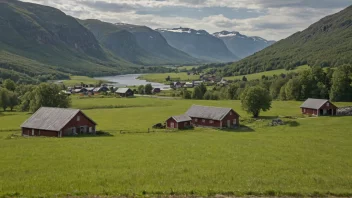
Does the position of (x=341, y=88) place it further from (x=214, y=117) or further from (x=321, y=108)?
(x=214, y=117)

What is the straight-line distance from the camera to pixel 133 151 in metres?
43.1

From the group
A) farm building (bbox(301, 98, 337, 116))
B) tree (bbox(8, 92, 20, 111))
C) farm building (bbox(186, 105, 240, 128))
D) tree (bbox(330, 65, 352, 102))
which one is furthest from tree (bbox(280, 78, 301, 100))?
tree (bbox(8, 92, 20, 111))

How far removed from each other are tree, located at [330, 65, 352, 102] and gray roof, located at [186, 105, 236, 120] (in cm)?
4789

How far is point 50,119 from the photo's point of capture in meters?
64.2

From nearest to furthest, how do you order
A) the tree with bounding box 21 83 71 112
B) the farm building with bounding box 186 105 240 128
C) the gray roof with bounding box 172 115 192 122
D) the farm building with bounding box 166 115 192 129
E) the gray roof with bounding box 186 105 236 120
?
the farm building with bounding box 166 115 192 129, the gray roof with bounding box 172 115 192 122, the farm building with bounding box 186 105 240 128, the gray roof with bounding box 186 105 236 120, the tree with bounding box 21 83 71 112

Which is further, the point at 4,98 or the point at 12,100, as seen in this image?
the point at 12,100

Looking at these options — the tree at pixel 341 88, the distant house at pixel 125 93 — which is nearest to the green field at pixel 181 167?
the tree at pixel 341 88

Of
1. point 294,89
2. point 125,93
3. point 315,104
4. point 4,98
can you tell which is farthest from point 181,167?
point 125,93

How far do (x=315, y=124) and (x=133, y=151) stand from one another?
1787 inches

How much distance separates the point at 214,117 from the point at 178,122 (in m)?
8.33

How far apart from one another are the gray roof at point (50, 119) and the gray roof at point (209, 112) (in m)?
27.5

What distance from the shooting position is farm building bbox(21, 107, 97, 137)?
62219 mm

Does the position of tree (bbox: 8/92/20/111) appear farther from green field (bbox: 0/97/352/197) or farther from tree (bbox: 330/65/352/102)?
tree (bbox: 330/65/352/102)

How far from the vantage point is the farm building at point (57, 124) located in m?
62.2
